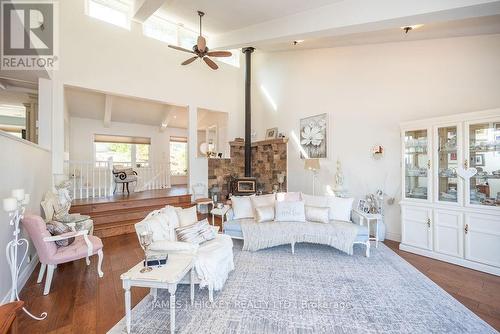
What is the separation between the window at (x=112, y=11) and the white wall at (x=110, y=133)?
12.2 feet

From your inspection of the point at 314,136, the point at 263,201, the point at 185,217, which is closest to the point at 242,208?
the point at 263,201

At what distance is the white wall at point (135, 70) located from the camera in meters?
4.76

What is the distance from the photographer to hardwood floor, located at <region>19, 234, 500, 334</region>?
2.12 metres

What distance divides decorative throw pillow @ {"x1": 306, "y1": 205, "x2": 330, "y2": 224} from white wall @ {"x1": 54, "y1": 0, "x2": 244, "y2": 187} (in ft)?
12.4

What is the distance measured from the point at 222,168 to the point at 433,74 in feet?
Result: 17.4

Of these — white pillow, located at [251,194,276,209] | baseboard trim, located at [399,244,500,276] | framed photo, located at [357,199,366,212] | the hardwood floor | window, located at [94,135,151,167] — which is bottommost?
the hardwood floor

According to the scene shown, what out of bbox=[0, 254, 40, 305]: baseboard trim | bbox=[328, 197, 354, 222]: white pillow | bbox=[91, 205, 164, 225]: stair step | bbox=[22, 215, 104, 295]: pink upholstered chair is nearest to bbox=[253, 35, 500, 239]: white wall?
bbox=[328, 197, 354, 222]: white pillow

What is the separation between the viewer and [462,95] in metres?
3.58

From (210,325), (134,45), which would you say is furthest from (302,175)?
(134,45)

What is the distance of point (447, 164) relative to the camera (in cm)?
353

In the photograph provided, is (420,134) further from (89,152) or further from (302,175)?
(89,152)

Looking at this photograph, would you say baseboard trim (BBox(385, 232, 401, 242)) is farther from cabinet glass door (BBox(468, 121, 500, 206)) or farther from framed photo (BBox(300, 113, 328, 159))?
framed photo (BBox(300, 113, 328, 159))

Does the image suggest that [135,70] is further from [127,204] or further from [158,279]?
[158,279]

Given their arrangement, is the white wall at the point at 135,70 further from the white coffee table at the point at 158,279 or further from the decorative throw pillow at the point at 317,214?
the white coffee table at the point at 158,279
